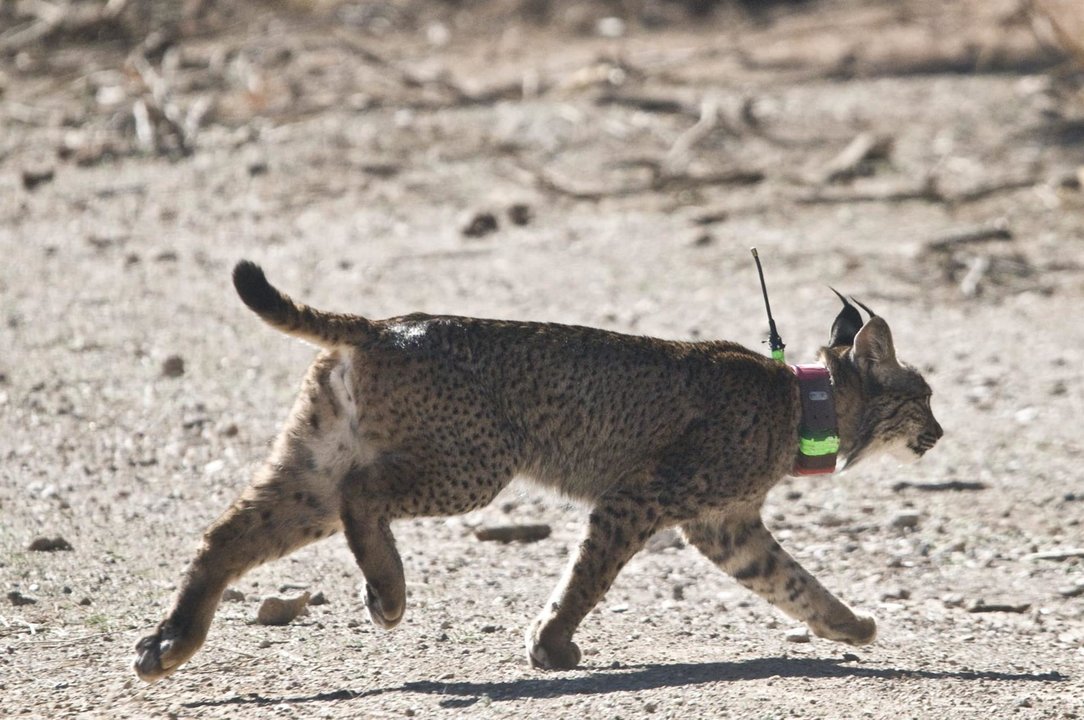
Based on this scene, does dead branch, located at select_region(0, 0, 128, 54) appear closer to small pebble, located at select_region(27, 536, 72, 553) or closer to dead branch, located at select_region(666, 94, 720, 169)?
dead branch, located at select_region(666, 94, 720, 169)

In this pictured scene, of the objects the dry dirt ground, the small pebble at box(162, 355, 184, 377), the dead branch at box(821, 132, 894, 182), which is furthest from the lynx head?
the dead branch at box(821, 132, 894, 182)

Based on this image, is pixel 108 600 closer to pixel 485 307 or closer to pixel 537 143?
pixel 485 307

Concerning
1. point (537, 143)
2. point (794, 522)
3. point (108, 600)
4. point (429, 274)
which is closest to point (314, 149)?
point (537, 143)

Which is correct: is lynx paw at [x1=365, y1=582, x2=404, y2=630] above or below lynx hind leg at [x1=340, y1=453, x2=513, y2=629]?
below

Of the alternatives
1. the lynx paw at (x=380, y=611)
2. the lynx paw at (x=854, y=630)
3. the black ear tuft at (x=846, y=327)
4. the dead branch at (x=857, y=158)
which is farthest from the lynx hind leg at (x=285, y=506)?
the dead branch at (x=857, y=158)

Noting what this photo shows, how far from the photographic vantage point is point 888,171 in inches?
557

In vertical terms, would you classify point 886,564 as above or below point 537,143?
below

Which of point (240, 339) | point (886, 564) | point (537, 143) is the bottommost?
point (886, 564)

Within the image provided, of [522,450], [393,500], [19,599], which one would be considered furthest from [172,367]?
[393,500]

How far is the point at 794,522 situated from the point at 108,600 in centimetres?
306

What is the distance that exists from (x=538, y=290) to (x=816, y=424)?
533 centimetres

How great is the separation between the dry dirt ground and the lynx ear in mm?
1000

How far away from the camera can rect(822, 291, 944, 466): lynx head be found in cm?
659

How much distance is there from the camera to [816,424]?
20.7 ft
